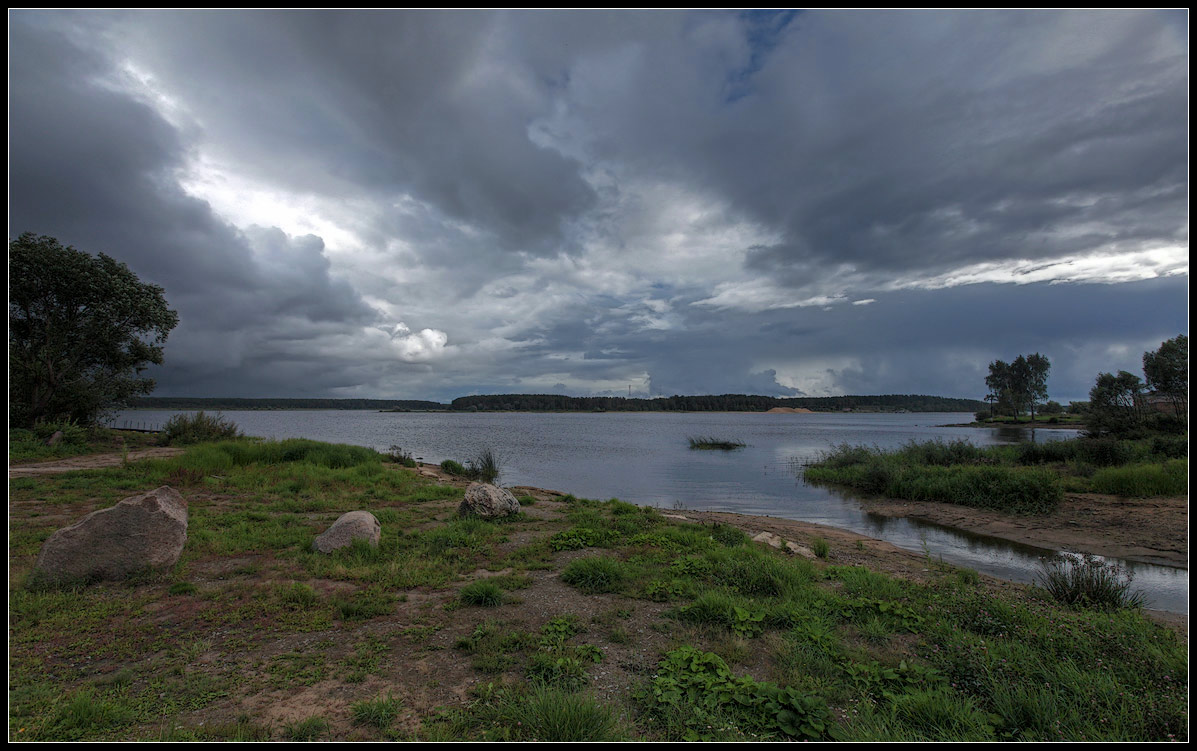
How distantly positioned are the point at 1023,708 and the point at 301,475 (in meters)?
17.0

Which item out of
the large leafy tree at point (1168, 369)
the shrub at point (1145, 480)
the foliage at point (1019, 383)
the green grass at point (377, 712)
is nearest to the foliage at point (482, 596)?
the green grass at point (377, 712)

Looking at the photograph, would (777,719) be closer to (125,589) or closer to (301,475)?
(125,589)

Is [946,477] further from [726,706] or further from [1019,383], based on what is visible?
[1019,383]

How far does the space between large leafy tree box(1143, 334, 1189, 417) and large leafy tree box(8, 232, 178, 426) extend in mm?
61123

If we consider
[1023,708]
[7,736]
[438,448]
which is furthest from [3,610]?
[438,448]

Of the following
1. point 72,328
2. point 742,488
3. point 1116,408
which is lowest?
point 742,488

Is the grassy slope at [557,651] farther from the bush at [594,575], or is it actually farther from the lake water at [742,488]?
the lake water at [742,488]

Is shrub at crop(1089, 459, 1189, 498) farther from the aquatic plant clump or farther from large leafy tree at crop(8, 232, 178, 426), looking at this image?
large leafy tree at crop(8, 232, 178, 426)

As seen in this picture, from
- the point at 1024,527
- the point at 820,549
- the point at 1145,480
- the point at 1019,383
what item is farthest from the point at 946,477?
the point at 1019,383

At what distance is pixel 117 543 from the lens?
263 inches

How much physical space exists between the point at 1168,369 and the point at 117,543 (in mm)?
57395

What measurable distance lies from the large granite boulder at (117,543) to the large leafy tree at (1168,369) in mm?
50867

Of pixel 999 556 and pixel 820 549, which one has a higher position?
Result: pixel 820 549

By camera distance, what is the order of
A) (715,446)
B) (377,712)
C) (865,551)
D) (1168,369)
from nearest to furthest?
(377,712) → (865,551) → (1168,369) → (715,446)
